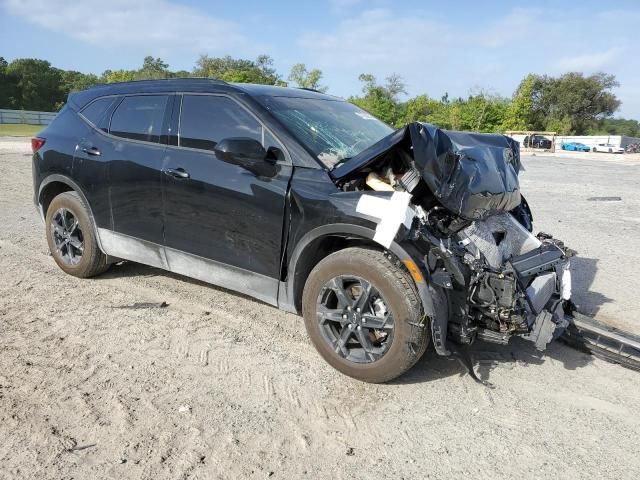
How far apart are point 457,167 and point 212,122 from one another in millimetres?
1996

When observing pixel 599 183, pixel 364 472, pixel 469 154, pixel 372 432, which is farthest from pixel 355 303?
pixel 599 183

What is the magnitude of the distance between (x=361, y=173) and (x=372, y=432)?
167 cm

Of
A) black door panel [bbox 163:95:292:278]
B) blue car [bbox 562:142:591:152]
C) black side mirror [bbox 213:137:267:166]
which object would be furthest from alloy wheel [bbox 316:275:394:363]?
blue car [bbox 562:142:591:152]

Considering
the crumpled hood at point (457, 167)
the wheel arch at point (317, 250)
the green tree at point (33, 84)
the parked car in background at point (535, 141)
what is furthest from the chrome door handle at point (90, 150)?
the green tree at point (33, 84)

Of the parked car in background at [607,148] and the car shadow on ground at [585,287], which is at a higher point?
the parked car in background at [607,148]

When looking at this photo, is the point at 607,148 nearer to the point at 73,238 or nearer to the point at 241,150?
the point at 73,238

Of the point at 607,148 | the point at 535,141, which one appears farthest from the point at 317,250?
the point at 607,148

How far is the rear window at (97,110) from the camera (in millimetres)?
5008

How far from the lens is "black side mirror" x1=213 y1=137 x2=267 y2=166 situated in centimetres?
364

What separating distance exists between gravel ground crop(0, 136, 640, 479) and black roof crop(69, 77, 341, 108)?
1885 mm

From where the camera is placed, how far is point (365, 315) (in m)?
3.42

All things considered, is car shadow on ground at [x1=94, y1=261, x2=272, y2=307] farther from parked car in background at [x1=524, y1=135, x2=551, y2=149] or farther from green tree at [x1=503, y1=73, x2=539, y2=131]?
green tree at [x1=503, y1=73, x2=539, y2=131]

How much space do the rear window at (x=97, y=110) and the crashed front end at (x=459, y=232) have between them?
2705 mm

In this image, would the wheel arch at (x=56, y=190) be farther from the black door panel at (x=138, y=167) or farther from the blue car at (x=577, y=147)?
the blue car at (x=577, y=147)
